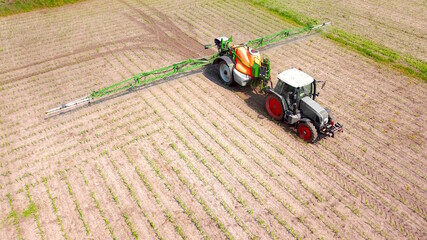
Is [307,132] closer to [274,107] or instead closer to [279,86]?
[274,107]

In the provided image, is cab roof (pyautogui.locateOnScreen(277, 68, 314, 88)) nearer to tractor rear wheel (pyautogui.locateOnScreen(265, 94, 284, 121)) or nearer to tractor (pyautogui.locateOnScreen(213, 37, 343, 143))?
tractor (pyautogui.locateOnScreen(213, 37, 343, 143))

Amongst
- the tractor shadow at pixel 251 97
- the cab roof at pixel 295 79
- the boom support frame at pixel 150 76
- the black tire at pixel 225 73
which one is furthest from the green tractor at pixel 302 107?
the boom support frame at pixel 150 76

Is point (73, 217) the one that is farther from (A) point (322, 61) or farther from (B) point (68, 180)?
(A) point (322, 61)

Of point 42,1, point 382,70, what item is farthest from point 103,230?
point 42,1

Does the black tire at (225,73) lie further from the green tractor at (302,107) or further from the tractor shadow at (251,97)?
the green tractor at (302,107)

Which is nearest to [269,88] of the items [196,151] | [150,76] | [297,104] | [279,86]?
[279,86]

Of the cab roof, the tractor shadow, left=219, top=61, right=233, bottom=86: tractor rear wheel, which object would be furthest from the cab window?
left=219, top=61, right=233, bottom=86: tractor rear wheel
